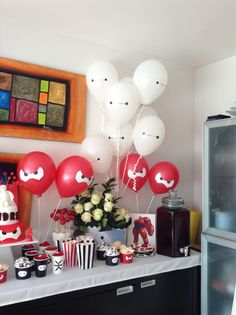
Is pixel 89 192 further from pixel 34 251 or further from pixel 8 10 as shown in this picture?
pixel 8 10

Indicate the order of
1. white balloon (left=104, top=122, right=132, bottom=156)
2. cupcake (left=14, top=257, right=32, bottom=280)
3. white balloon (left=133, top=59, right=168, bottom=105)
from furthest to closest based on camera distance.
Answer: white balloon (left=104, top=122, right=132, bottom=156) → white balloon (left=133, top=59, right=168, bottom=105) → cupcake (left=14, top=257, right=32, bottom=280)

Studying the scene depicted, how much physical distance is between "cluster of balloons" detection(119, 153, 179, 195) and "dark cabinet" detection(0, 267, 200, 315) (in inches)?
21.4

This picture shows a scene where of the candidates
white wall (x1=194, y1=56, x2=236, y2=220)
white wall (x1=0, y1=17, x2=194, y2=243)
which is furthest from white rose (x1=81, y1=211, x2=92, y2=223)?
white wall (x1=194, y1=56, x2=236, y2=220)

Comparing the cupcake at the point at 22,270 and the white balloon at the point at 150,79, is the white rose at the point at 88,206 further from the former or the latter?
the white balloon at the point at 150,79

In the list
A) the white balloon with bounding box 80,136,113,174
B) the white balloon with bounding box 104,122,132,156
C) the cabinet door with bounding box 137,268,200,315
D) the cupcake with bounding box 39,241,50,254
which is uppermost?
the white balloon with bounding box 104,122,132,156

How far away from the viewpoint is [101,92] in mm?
1850

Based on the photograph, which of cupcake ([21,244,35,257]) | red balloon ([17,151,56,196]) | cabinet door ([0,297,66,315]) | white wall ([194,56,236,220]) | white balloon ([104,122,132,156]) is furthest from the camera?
white wall ([194,56,236,220])

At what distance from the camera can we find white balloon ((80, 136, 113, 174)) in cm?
182

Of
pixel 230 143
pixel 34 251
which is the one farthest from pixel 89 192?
pixel 230 143

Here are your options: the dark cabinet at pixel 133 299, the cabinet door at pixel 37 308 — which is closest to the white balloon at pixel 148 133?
the dark cabinet at pixel 133 299

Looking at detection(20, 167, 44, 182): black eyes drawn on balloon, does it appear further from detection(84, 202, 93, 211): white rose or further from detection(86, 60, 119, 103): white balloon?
detection(86, 60, 119, 103): white balloon

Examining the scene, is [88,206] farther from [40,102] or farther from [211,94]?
[211,94]

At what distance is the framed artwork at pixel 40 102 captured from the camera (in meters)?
1.79

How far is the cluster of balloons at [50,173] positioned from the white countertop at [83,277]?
44cm
